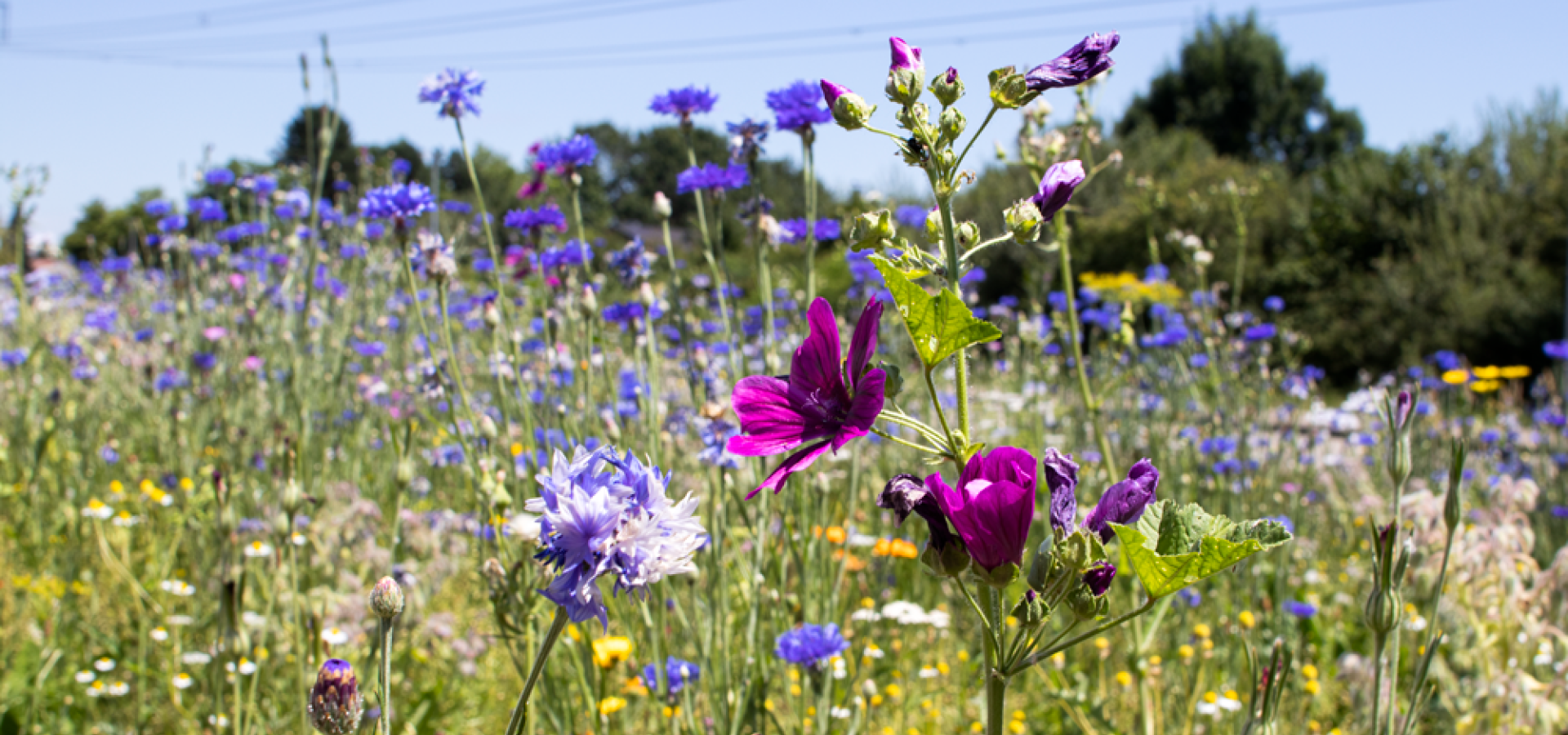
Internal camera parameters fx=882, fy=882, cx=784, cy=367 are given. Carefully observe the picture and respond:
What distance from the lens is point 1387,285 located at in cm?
1230

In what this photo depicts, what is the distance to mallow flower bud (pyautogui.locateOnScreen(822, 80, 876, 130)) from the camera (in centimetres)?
84

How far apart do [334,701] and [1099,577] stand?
730 mm

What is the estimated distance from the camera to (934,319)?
71 cm

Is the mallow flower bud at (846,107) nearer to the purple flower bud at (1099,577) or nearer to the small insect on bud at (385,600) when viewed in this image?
the purple flower bud at (1099,577)

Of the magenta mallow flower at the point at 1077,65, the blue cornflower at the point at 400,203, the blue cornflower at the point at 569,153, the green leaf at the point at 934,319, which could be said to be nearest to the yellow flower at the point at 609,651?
the blue cornflower at the point at 400,203

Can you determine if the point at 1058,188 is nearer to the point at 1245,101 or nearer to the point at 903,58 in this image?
the point at 903,58

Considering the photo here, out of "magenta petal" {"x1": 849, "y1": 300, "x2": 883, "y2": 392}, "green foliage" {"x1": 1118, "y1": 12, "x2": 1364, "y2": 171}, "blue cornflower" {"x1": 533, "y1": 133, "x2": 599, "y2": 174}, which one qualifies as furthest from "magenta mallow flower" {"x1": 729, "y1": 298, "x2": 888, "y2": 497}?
"green foliage" {"x1": 1118, "y1": 12, "x2": 1364, "y2": 171}

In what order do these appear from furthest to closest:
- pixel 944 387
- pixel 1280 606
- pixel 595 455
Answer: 1. pixel 944 387
2. pixel 1280 606
3. pixel 595 455

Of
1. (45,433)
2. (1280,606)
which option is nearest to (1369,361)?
(1280,606)

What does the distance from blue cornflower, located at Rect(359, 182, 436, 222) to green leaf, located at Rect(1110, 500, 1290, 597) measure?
1645 millimetres

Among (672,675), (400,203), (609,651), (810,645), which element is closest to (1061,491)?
(810,645)

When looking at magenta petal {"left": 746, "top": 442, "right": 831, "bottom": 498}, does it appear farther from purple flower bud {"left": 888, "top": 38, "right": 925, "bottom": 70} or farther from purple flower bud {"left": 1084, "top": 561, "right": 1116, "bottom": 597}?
purple flower bud {"left": 888, "top": 38, "right": 925, "bottom": 70}

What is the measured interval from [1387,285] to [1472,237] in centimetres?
124

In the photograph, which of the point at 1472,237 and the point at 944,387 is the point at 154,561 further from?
the point at 1472,237
